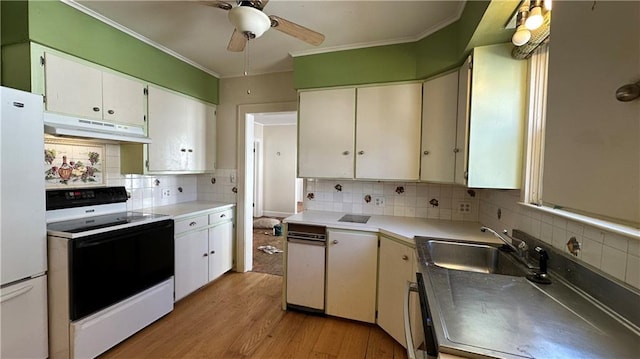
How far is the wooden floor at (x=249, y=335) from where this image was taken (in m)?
1.97

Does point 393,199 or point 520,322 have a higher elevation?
point 393,199

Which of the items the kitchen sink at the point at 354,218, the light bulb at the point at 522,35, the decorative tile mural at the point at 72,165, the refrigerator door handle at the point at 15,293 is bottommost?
the refrigerator door handle at the point at 15,293

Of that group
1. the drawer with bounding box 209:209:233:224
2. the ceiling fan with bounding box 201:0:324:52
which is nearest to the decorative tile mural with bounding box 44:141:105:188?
the drawer with bounding box 209:209:233:224

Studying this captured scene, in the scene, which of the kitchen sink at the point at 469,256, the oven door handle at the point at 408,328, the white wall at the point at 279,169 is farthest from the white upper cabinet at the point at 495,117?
the white wall at the point at 279,169

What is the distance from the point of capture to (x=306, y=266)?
2420 millimetres

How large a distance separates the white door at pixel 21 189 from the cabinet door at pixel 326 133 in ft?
6.14

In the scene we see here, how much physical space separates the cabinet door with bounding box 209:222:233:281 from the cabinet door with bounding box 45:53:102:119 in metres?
1.55

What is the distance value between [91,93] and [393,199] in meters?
2.73

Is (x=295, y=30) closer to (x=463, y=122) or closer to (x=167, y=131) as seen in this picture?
(x=463, y=122)

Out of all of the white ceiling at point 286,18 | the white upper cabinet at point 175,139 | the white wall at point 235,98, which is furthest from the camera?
the white wall at point 235,98

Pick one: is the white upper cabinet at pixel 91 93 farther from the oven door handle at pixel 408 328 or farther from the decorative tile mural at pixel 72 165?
the oven door handle at pixel 408 328

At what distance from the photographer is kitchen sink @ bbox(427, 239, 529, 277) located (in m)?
1.62

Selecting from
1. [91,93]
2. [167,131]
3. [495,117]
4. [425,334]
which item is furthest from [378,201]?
[91,93]

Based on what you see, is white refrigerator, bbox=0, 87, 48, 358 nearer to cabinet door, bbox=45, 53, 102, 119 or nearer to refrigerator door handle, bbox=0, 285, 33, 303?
refrigerator door handle, bbox=0, 285, 33, 303
